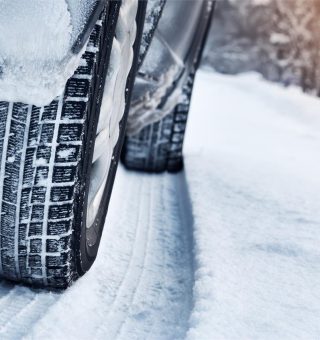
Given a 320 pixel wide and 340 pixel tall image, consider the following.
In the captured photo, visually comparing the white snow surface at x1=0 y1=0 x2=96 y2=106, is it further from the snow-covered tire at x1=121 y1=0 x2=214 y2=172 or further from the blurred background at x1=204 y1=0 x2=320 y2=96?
the blurred background at x1=204 y1=0 x2=320 y2=96

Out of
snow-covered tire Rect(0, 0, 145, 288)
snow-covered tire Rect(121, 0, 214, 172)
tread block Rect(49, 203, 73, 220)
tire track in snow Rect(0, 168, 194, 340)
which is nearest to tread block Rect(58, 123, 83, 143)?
snow-covered tire Rect(0, 0, 145, 288)

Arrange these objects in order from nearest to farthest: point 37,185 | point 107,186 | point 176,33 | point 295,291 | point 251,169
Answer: point 37,185 → point 295,291 → point 107,186 → point 176,33 → point 251,169

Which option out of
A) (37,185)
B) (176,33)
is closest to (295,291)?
(37,185)

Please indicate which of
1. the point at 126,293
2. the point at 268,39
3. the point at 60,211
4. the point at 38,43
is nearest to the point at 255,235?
the point at 126,293

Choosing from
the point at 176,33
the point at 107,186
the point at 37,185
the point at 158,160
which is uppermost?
the point at 176,33

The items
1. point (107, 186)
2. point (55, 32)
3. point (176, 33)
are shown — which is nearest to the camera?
point (55, 32)

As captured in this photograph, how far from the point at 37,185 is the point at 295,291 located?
51 cm

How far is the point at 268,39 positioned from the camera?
51.1ft

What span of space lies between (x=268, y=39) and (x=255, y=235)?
1503cm

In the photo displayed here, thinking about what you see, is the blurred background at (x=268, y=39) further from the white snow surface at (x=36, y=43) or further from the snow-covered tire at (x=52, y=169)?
the white snow surface at (x=36, y=43)

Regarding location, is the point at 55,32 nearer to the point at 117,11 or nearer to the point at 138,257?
the point at 117,11

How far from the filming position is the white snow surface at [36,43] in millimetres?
748

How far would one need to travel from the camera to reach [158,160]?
209 cm

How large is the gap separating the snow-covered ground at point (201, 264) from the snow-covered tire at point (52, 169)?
0.32 feet
